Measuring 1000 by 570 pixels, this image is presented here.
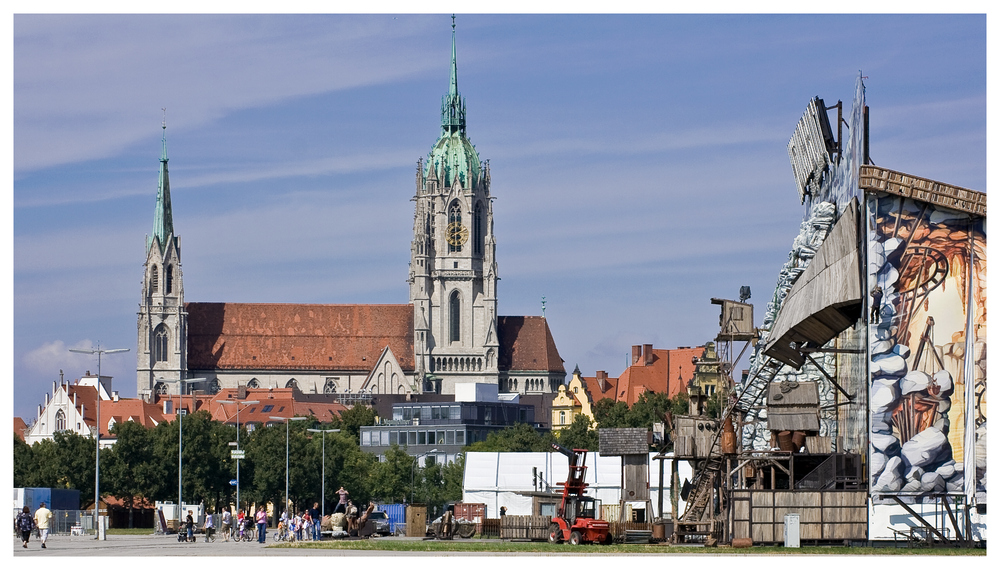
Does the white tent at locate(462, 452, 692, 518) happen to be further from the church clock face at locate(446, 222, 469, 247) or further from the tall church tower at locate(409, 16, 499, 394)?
the church clock face at locate(446, 222, 469, 247)

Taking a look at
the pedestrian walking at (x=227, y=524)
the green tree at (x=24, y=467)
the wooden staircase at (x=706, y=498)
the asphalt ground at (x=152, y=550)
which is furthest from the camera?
the green tree at (x=24, y=467)

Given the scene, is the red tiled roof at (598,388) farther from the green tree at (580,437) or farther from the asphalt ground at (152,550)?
the asphalt ground at (152,550)

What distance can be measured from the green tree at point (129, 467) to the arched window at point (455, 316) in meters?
89.8

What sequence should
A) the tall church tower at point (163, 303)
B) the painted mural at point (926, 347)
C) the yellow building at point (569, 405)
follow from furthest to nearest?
1. the tall church tower at point (163, 303)
2. the yellow building at point (569, 405)
3. the painted mural at point (926, 347)

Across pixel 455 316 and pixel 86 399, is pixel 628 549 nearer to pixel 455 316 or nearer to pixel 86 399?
pixel 86 399

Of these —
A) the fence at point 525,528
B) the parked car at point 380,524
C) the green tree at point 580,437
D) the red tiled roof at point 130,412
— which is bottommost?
the parked car at point 380,524

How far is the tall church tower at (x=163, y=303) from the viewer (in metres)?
194

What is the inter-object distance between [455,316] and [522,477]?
12007cm

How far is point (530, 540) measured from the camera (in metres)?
55.1

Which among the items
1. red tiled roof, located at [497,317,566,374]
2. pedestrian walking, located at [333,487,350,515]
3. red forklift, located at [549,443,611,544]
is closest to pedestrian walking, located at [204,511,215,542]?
pedestrian walking, located at [333,487,350,515]

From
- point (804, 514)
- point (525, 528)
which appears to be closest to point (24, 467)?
point (525, 528)

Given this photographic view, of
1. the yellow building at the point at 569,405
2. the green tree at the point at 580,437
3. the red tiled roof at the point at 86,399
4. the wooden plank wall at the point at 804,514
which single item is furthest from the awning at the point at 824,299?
the red tiled roof at the point at 86,399

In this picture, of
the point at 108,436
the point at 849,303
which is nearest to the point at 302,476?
the point at 108,436

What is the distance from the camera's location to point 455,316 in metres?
196
